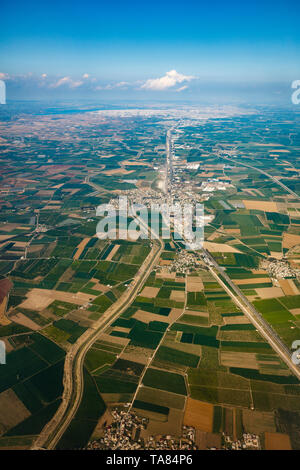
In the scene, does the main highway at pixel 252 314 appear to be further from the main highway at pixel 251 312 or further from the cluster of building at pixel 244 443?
the cluster of building at pixel 244 443

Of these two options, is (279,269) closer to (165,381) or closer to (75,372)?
(165,381)

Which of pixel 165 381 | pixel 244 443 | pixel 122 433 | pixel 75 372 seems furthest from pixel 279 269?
pixel 75 372

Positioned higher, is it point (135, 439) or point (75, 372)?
point (75, 372)

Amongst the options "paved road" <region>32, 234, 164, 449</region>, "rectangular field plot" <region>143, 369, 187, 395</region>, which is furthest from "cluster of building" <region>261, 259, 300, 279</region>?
"rectangular field plot" <region>143, 369, 187, 395</region>

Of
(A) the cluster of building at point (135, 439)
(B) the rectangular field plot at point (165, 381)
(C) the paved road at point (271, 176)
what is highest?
(C) the paved road at point (271, 176)

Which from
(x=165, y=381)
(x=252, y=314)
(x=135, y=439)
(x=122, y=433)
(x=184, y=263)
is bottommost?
(x=135, y=439)

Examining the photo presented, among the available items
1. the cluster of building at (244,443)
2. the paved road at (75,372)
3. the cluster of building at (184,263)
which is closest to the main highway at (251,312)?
the cluster of building at (184,263)
